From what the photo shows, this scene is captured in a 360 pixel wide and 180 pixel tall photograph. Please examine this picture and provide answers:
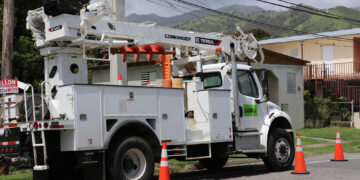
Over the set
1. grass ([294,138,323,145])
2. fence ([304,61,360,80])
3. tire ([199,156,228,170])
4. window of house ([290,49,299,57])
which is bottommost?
grass ([294,138,323,145])

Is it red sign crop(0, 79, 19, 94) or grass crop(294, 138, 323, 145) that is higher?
red sign crop(0, 79, 19, 94)

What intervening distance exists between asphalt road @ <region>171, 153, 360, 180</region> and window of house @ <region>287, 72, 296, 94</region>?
15.0 metres

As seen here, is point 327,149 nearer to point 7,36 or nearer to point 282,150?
point 282,150

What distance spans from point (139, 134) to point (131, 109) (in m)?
0.62

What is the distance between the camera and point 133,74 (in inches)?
1006

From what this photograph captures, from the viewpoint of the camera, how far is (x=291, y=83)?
1161 inches

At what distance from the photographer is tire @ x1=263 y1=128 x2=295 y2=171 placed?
12566mm

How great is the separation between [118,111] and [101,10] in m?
2.14

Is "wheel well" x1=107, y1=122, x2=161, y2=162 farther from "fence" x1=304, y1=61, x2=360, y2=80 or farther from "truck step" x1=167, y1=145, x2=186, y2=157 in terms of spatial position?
"fence" x1=304, y1=61, x2=360, y2=80

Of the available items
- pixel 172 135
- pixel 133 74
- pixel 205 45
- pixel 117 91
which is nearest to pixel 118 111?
pixel 117 91

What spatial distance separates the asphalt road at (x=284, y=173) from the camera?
11.4m

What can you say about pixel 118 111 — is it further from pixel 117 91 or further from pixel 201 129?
pixel 201 129

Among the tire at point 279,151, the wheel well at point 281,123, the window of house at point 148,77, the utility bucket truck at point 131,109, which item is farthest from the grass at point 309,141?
the utility bucket truck at point 131,109

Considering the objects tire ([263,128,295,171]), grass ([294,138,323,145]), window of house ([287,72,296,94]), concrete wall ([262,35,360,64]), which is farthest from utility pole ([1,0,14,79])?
concrete wall ([262,35,360,64])
